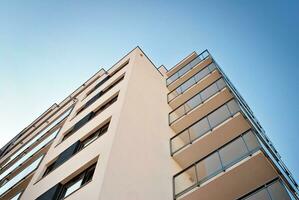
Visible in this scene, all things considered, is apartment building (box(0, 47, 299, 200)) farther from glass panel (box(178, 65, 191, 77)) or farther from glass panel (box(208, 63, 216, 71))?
glass panel (box(178, 65, 191, 77))

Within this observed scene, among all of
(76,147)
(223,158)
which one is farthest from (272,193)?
(76,147)

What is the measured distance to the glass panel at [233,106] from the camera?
1227cm

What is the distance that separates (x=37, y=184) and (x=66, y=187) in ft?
6.42

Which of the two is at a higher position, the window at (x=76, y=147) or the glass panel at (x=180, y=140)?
the window at (x=76, y=147)

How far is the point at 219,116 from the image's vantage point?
489 inches

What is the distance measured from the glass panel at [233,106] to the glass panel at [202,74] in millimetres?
4971

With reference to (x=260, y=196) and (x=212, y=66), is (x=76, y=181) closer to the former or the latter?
(x=260, y=196)

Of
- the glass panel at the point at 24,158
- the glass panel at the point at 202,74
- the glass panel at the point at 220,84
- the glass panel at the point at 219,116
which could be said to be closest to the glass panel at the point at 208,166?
the glass panel at the point at 219,116

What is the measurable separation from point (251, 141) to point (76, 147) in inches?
278

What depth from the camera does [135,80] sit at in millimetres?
16438

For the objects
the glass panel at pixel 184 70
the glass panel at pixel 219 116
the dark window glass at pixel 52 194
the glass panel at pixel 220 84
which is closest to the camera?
the dark window glass at pixel 52 194

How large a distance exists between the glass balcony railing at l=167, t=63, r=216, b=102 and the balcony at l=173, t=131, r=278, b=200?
25.0 feet

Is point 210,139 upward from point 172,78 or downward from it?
downward

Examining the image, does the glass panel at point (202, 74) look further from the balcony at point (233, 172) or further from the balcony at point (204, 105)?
the balcony at point (233, 172)
